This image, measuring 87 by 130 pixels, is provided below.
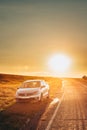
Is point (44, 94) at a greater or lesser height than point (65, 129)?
greater

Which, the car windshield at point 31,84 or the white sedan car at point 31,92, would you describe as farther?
the car windshield at point 31,84

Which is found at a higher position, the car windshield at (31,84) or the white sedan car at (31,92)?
the car windshield at (31,84)

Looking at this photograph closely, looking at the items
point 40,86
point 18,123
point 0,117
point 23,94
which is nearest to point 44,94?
point 40,86

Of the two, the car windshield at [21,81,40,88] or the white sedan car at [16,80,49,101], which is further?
the car windshield at [21,81,40,88]

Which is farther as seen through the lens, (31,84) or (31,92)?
(31,84)

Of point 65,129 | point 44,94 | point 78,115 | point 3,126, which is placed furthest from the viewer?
point 44,94

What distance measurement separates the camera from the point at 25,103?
23.3 meters

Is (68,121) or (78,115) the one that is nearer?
(68,121)

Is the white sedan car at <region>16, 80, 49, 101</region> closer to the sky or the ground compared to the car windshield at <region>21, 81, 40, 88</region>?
closer to the ground

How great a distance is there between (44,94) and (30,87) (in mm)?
1306

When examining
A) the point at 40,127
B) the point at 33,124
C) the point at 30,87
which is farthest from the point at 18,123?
the point at 30,87

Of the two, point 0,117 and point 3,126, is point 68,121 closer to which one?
point 3,126

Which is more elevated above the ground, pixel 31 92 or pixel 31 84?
pixel 31 84

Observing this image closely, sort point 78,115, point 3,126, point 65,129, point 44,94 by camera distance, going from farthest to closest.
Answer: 1. point 44,94
2. point 78,115
3. point 3,126
4. point 65,129
